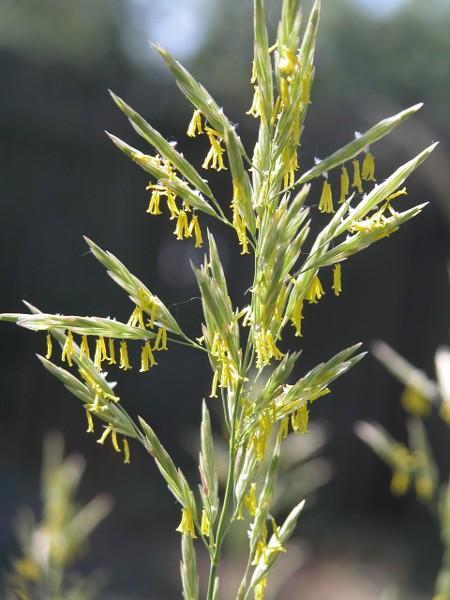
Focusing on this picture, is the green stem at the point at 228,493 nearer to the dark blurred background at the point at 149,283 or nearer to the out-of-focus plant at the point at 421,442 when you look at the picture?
the out-of-focus plant at the point at 421,442

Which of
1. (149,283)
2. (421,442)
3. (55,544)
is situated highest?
(149,283)

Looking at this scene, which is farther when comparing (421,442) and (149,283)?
(149,283)

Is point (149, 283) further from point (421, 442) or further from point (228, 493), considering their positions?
point (228, 493)

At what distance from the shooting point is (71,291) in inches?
264

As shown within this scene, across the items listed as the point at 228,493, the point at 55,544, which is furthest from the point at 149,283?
the point at 228,493

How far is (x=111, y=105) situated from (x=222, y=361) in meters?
5.94

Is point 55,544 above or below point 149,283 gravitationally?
below

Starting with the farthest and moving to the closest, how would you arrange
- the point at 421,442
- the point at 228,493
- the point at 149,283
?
the point at 149,283, the point at 421,442, the point at 228,493

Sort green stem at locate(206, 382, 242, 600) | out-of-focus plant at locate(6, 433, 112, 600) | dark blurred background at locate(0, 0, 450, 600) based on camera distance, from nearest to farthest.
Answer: green stem at locate(206, 382, 242, 600) → out-of-focus plant at locate(6, 433, 112, 600) → dark blurred background at locate(0, 0, 450, 600)

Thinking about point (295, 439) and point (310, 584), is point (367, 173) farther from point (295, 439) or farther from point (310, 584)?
point (310, 584)

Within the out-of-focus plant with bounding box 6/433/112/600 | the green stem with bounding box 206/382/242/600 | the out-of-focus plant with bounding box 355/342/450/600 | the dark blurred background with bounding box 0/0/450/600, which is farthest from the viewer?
the dark blurred background with bounding box 0/0/450/600

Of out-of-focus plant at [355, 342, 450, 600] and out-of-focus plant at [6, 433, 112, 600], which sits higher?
out-of-focus plant at [6, 433, 112, 600]

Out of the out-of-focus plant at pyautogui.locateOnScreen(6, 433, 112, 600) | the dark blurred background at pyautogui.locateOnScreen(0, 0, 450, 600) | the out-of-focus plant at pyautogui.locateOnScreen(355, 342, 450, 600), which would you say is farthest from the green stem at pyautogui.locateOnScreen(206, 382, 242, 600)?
the dark blurred background at pyautogui.locateOnScreen(0, 0, 450, 600)

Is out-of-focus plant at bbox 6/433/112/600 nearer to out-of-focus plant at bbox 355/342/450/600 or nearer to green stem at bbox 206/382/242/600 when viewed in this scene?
out-of-focus plant at bbox 355/342/450/600
